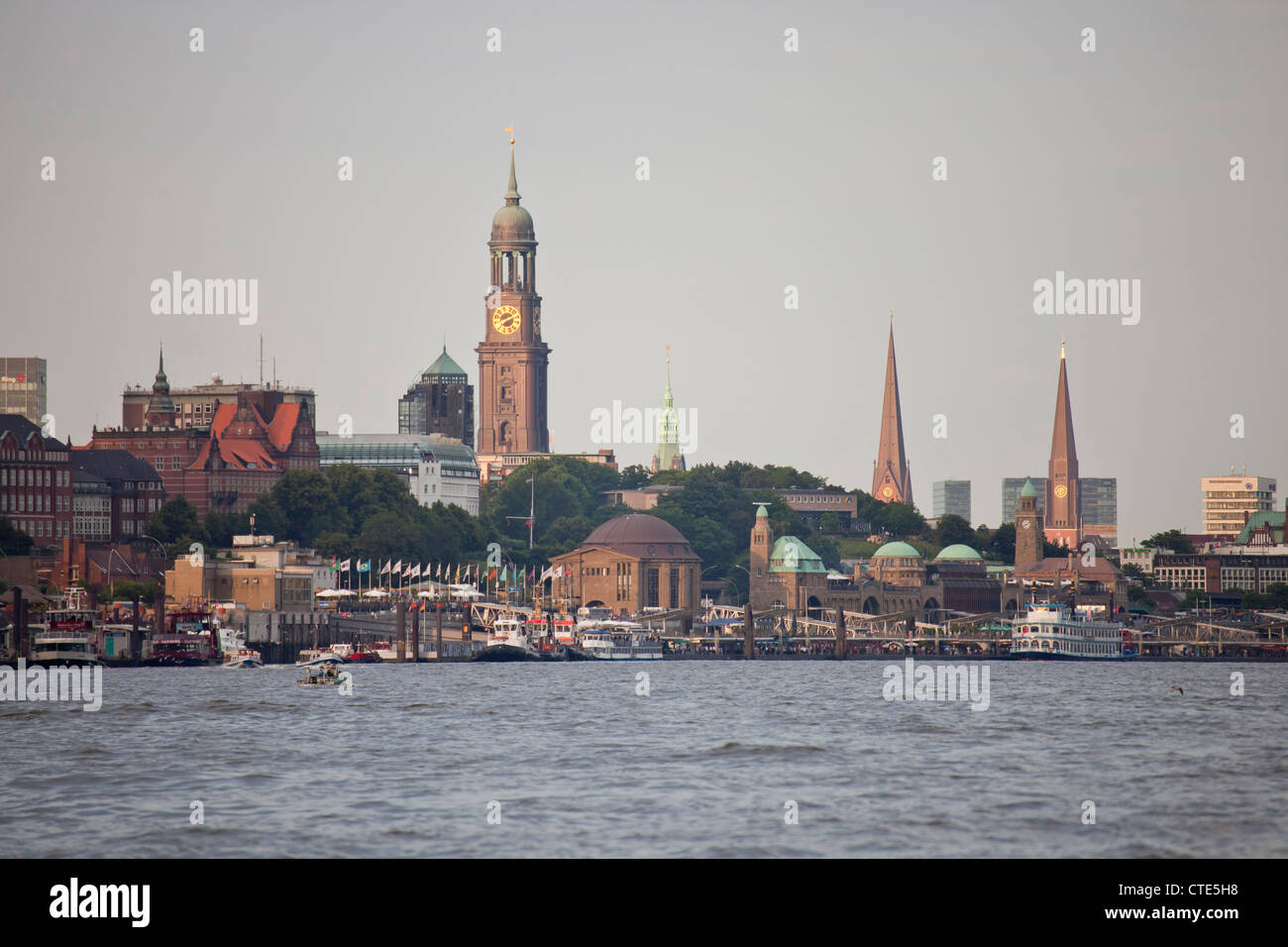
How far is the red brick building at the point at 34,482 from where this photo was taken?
15800cm

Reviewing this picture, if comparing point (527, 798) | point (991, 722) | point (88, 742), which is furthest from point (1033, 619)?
point (527, 798)

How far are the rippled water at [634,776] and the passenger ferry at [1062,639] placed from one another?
73903mm

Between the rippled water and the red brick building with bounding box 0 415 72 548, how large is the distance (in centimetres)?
6716

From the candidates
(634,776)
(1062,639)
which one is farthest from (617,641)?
(634,776)

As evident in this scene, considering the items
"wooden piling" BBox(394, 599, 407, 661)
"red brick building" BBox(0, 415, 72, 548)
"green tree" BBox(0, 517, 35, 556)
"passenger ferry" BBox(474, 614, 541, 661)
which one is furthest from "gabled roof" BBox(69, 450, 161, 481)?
"wooden piling" BBox(394, 599, 407, 661)

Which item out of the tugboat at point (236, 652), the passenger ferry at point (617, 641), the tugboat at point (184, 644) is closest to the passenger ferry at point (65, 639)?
the tugboat at point (184, 644)

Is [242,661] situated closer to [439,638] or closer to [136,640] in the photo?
[136,640]

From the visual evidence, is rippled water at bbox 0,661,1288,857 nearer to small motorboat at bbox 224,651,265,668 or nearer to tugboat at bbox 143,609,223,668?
tugboat at bbox 143,609,223,668

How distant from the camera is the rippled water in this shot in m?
41.8

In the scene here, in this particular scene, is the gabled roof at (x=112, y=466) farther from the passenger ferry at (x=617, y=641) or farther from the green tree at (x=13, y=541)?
the passenger ferry at (x=617, y=641)

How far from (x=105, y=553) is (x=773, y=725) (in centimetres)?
8887

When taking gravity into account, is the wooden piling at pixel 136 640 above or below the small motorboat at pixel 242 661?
above

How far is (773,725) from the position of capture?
74.8 meters
